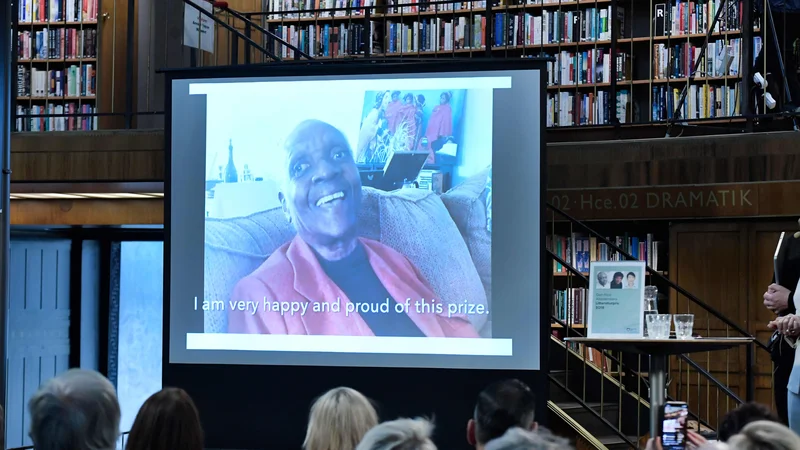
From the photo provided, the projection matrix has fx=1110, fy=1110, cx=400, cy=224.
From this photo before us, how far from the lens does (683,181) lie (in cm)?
746

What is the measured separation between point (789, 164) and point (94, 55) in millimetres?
5842

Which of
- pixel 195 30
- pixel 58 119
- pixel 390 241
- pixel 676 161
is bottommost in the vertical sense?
pixel 390 241

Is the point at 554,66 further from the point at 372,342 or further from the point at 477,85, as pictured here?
the point at 372,342

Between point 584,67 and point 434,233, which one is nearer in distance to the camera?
point 434,233

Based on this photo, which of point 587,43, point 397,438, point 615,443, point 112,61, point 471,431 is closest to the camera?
point 397,438

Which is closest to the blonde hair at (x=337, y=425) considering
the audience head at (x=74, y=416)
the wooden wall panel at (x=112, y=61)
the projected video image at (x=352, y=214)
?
the audience head at (x=74, y=416)

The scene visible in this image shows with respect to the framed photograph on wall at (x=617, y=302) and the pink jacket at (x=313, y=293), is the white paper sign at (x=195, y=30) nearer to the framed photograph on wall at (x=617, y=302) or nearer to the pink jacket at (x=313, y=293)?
the pink jacket at (x=313, y=293)

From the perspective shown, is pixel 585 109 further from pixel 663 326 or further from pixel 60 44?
pixel 663 326

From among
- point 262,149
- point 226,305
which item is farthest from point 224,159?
point 226,305

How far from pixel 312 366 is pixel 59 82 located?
4840mm

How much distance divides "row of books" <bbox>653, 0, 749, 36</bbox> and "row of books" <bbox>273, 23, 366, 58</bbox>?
2518mm

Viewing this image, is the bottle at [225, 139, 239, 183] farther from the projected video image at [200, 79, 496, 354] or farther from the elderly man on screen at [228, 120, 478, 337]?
the elderly man on screen at [228, 120, 478, 337]

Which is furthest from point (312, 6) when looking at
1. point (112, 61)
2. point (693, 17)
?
point (693, 17)

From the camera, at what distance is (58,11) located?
9703mm
